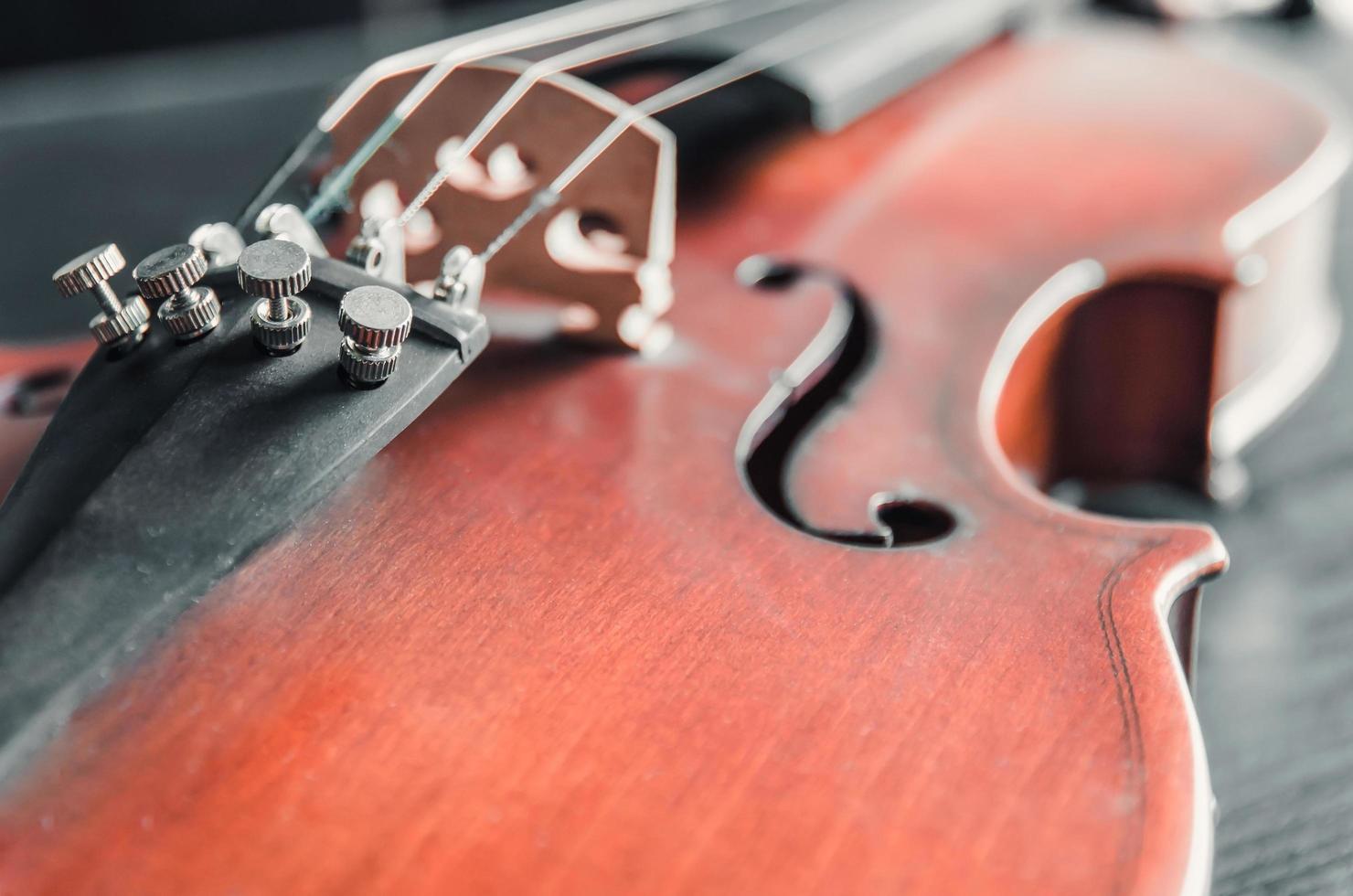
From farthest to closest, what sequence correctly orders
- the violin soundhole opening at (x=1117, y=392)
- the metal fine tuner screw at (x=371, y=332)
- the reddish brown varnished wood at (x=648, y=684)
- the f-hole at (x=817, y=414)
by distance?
the violin soundhole opening at (x=1117, y=392)
the f-hole at (x=817, y=414)
the metal fine tuner screw at (x=371, y=332)
the reddish brown varnished wood at (x=648, y=684)

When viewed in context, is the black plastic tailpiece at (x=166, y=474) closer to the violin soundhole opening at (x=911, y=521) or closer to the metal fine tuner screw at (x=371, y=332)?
the metal fine tuner screw at (x=371, y=332)

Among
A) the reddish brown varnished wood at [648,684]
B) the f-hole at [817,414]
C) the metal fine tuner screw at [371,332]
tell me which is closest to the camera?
the reddish brown varnished wood at [648,684]

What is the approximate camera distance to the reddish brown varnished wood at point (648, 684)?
45 cm

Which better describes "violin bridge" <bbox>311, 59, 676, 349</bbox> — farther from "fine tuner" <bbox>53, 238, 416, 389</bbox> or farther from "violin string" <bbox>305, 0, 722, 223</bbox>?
"fine tuner" <bbox>53, 238, 416, 389</bbox>

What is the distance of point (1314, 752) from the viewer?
847 millimetres

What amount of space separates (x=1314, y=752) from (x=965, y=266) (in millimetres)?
411

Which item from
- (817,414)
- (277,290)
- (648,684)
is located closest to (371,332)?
(277,290)

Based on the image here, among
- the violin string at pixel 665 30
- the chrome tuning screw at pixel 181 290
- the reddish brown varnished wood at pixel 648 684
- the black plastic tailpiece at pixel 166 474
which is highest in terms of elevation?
the chrome tuning screw at pixel 181 290

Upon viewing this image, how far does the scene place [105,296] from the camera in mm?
586

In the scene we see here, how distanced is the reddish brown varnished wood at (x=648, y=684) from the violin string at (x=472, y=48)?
14 centimetres

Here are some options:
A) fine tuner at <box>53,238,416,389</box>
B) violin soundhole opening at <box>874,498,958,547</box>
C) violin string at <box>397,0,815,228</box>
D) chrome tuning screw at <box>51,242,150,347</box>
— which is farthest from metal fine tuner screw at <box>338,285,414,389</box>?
violin string at <box>397,0,815,228</box>

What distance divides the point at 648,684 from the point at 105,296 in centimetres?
32

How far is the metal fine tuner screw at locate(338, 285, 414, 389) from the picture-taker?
556mm

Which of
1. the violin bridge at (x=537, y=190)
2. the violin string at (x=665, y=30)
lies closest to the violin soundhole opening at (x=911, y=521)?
the violin bridge at (x=537, y=190)
